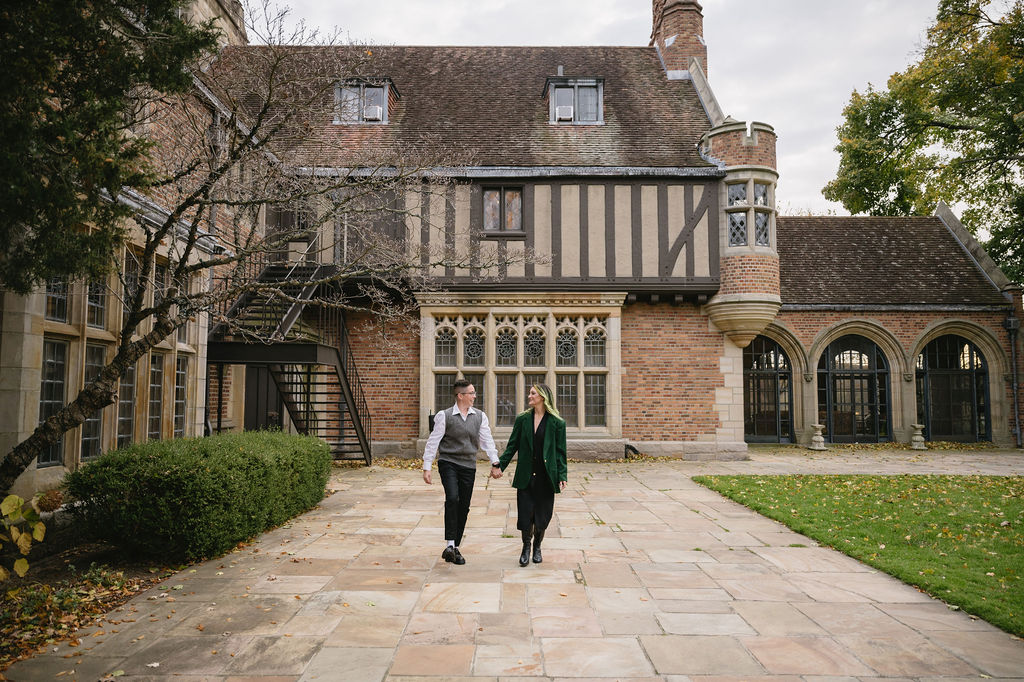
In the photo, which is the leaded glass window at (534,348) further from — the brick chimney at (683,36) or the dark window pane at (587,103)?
the brick chimney at (683,36)

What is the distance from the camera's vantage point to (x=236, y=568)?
5.60 metres

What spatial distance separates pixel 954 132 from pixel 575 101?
524 inches

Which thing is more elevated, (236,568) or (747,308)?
(747,308)

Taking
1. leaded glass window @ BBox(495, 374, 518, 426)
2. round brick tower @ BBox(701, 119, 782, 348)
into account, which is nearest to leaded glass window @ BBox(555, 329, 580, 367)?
leaded glass window @ BBox(495, 374, 518, 426)

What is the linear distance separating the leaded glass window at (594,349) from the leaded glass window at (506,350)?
1.56 meters

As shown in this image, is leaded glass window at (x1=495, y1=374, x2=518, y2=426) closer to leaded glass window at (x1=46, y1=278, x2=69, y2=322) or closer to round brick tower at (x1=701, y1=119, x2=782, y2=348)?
round brick tower at (x1=701, y1=119, x2=782, y2=348)

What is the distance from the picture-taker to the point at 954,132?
20406mm

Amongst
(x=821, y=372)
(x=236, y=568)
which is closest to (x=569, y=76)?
(x=821, y=372)

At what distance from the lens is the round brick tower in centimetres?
1386

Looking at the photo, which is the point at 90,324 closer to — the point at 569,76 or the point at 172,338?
the point at 172,338

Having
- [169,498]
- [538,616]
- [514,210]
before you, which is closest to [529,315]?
[514,210]

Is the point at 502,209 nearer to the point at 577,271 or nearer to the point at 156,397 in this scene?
the point at 577,271

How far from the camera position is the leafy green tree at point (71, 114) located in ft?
12.5

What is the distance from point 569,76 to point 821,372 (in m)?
10.7
